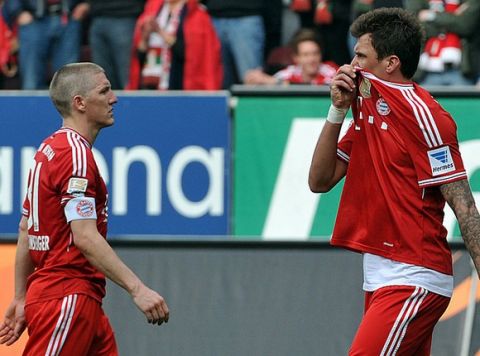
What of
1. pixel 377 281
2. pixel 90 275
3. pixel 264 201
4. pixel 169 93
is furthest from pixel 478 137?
pixel 90 275

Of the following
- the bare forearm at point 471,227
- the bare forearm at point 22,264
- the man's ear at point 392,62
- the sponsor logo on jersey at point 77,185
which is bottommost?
the bare forearm at point 22,264

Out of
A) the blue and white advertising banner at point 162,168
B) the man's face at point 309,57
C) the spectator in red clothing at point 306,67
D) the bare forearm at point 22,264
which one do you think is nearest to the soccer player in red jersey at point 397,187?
the bare forearm at point 22,264

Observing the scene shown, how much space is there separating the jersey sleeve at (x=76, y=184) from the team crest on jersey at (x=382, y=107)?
4.29ft

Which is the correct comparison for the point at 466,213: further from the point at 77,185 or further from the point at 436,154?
the point at 77,185

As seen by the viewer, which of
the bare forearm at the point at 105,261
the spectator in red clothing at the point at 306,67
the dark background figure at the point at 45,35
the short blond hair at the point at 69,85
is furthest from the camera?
the dark background figure at the point at 45,35

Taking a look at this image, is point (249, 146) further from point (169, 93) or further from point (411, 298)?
point (411, 298)

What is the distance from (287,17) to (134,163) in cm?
316

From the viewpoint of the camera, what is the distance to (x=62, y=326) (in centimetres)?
546

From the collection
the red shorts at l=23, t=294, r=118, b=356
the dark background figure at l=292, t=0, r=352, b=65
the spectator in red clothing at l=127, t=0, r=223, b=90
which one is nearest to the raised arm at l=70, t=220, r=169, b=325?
the red shorts at l=23, t=294, r=118, b=356

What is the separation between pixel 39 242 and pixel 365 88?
5.37 feet

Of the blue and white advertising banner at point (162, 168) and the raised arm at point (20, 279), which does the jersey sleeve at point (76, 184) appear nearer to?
the raised arm at point (20, 279)

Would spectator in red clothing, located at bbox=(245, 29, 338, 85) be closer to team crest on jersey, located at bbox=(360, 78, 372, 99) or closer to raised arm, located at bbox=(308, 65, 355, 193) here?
raised arm, located at bbox=(308, 65, 355, 193)

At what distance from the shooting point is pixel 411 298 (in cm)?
532

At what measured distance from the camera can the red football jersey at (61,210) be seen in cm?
537
